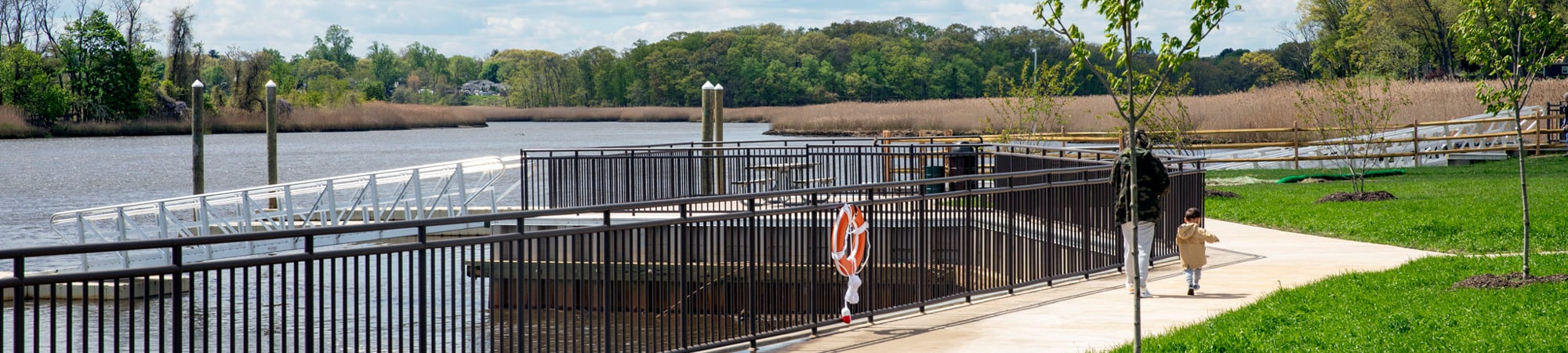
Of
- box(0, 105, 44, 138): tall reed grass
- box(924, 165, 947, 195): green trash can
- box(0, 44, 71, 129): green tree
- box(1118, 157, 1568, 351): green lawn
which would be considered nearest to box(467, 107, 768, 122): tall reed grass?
box(0, 44, 71, 129): green tree

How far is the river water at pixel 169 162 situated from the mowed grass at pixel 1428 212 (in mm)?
17433

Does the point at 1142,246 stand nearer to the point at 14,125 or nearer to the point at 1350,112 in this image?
the point at 1350,112

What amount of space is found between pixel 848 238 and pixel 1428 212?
11.8m

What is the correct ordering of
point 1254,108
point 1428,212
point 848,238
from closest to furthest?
1. point 848,238
2. point 1428,212
3. point 1254,108

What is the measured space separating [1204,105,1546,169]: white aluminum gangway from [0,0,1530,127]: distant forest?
31295 mm

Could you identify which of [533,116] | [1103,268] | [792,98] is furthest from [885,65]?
[1103,268]

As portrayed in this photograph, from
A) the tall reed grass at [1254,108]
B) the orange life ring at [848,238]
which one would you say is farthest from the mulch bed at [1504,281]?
the tall reed grass at [1254,108]

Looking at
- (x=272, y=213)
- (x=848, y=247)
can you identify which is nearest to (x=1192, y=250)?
(x=848, y=247)

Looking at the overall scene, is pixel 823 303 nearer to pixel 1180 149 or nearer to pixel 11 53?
pixel 1180 149

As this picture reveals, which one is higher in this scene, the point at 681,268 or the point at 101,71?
the point at 101,71

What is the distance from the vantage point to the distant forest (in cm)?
8100

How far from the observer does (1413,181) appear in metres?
25.7

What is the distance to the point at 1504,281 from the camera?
1042cm

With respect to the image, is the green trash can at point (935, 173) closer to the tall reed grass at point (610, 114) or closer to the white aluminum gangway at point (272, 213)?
the white aluminum gangway at point (272, 213)
